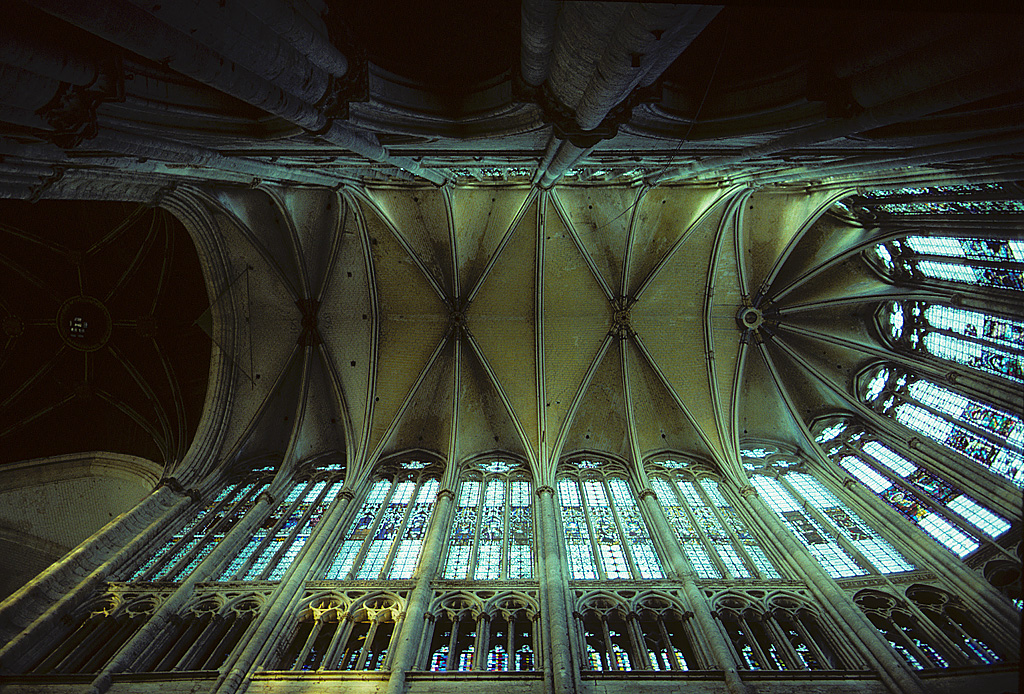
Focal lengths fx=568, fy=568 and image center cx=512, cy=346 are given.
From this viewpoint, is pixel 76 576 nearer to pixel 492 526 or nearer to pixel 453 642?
pixel 453 642

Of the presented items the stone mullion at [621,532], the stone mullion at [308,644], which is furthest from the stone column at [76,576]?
the stone mullion at [621,532]

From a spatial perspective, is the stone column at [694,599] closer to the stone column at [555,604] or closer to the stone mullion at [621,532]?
the stone mullion at [621,532]

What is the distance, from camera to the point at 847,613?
30.8ft

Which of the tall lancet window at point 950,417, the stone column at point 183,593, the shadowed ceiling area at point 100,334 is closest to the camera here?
the stone column at point 183,593

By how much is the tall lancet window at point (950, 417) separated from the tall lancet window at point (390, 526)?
39.8 feet

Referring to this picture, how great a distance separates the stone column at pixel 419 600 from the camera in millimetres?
8309

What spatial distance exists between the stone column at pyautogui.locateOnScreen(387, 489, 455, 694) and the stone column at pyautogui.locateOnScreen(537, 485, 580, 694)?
207cm

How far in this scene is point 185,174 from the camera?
10.1m

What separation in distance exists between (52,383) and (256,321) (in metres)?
5.63

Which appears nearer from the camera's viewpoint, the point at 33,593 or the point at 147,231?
the point at 33,593

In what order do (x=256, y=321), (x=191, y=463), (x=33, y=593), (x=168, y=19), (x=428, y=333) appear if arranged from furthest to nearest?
(x=428, y=333) < (x=256, y=321) < (x=191, y=463) < (x=33, y=593) < (x=168, y=19)

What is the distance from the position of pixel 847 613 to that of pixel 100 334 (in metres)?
19.1

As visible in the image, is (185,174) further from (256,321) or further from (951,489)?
(951,489)

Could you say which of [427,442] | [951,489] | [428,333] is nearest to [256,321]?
[428,333]
